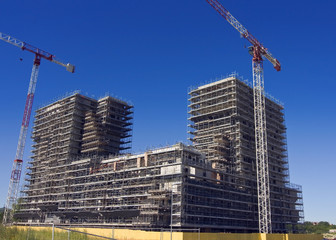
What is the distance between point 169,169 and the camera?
→ 8269cm

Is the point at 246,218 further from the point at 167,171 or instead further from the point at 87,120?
the point at 87,120

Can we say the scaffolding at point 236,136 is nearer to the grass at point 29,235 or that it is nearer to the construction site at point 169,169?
the construction site at point 169,169

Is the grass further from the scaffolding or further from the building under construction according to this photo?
the scaffolding

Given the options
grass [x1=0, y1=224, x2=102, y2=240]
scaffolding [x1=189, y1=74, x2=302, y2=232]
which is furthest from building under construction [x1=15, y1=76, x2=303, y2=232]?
grass [x1=0, y1=224, x2=102, y2=240]

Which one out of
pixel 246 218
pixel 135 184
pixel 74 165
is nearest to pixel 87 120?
pixel 74 165

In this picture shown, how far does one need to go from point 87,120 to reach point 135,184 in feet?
140

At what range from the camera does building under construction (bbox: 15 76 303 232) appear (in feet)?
271

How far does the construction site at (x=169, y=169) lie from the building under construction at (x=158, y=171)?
31cm

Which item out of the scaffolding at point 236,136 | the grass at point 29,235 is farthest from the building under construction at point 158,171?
the grass at point 29,235

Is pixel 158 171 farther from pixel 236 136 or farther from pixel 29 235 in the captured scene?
pixel 29 235

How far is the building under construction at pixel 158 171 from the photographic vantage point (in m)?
82.6

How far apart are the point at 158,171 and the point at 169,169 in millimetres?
3572

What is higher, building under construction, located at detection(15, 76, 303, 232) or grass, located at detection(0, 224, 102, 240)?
building under construction, located at detection(15, 76, 303, 232)

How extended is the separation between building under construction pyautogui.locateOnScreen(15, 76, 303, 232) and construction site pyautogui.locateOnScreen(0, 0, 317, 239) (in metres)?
0.31
